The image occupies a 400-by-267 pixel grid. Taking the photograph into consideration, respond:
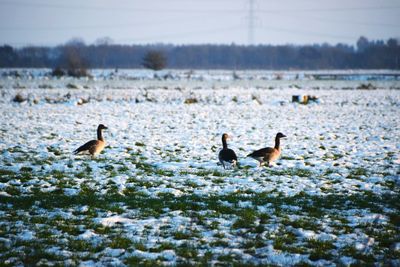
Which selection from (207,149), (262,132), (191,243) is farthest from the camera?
(262,132)

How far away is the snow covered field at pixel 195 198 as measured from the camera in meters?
5.58

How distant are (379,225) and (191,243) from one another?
317 cm

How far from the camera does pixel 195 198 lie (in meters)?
8.04

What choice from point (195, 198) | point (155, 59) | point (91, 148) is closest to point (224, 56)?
point (155, 59)

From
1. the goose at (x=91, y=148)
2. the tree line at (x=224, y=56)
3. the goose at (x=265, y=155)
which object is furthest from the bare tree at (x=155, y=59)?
the goose at (x=265, y=155)

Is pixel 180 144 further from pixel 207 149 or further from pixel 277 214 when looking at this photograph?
pixel 277 214

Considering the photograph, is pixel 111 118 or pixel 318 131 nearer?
pixel 318 131

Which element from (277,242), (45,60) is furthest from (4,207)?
(45,60)

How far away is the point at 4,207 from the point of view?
7305 millimetres

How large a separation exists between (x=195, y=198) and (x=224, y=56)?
168843 millimetres

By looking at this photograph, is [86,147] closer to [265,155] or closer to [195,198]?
[195,198]

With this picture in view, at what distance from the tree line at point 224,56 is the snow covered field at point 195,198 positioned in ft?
360

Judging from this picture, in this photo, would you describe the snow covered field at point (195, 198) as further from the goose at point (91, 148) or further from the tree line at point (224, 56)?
the tree line at point (224, 56)

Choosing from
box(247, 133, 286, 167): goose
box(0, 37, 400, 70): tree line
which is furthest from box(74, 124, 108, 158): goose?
box(0, 37, 400, 70): tree line
